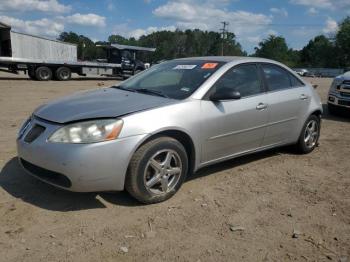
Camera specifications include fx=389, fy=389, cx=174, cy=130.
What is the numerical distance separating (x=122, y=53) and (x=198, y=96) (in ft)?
81.5

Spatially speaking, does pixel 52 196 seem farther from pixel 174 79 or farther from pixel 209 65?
pixel 209 65

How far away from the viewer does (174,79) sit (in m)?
4.82

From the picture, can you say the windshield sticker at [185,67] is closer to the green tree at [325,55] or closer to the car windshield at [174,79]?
the car windshield at [174,79]

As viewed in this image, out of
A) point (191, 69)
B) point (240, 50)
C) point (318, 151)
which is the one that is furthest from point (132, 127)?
point (240, 50)

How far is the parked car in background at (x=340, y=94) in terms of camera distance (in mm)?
9562

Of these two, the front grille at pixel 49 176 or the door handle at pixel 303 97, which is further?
the door handle at pixel 303 97

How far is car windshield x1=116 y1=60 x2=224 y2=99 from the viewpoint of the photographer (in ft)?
14.6

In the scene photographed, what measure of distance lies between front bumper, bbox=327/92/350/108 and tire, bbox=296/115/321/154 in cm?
389

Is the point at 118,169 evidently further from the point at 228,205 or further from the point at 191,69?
the point at 191,69

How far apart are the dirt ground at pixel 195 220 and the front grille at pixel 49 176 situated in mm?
301

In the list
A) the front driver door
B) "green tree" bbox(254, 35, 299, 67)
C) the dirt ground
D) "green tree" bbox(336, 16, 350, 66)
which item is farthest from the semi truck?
"green tree" bbox(254, 35, 299, 67)

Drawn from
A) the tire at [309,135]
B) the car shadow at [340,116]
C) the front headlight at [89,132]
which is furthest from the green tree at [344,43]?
the front headlight at [89,132]

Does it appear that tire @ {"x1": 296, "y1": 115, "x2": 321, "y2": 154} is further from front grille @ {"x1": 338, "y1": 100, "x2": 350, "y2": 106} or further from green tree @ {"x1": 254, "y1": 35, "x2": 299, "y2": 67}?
green tree @ {"x1": 254, "y1": 35, "x2": 299, "y2": 67}

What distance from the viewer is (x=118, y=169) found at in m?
3.63
